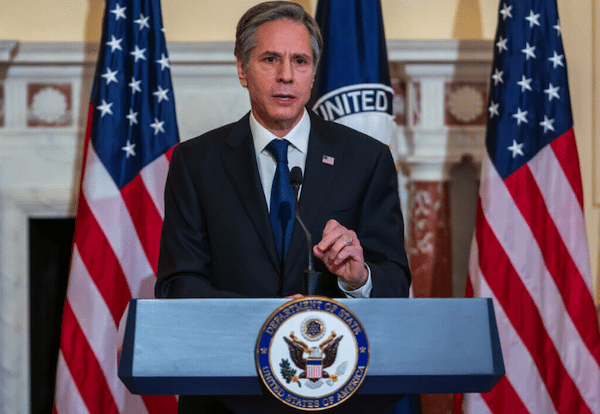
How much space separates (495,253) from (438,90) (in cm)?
112

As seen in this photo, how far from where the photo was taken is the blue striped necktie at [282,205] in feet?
5.41

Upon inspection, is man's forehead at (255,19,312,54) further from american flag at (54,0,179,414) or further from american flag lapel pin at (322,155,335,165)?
american flag at (54,0,179,414)

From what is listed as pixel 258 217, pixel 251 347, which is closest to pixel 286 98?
pixel 258 217

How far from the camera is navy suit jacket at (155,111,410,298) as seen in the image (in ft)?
5.28

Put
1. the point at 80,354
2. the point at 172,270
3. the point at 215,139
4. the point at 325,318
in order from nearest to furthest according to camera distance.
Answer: the point at 325,318 → the point at 172,270 → the point at 215,139 → the point at 80,354

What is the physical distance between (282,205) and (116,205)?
2240mm

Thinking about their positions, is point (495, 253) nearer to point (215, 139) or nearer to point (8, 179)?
point (215, 139)

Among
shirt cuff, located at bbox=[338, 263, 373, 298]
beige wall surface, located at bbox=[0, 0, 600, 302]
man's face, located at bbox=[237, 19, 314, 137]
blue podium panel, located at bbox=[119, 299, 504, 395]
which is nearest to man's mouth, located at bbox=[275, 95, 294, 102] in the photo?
man's face, located at bbox=[237, 19, 314, 137]

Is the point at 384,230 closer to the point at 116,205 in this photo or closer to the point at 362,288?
the point at 362,288

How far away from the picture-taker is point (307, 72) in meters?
1.73

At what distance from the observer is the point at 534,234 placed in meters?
3.73

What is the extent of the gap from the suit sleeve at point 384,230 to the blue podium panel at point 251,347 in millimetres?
310

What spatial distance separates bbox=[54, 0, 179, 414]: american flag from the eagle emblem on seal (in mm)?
2595

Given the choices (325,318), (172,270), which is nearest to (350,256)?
(325,318)
